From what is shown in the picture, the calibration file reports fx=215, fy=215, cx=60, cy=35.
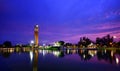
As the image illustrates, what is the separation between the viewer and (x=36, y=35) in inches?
7328

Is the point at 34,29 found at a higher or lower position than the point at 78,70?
higher

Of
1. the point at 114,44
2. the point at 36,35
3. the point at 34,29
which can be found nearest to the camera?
the point at 114,44

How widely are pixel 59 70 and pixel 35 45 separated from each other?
157 m

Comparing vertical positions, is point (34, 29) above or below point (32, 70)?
above

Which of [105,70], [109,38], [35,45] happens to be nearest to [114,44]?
[109,38]

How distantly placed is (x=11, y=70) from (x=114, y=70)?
11251 millimetres

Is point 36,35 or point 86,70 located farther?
point 36,35

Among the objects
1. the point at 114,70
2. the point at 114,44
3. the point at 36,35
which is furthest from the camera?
the point at 36,35

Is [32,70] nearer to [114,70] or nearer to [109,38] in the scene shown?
[114,70]

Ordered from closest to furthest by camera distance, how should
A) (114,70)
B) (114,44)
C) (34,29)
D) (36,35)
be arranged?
(114,70) → (114,44) → (36,35) → (34,29)

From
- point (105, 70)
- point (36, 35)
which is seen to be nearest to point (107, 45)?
point (36, 35)

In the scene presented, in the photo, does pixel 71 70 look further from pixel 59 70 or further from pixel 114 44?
pixel 114 44

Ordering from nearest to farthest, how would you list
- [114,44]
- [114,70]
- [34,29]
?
1. [114,70]
2. [114,44]
3. [34,29]

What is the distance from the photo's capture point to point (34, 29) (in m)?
198
